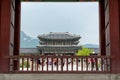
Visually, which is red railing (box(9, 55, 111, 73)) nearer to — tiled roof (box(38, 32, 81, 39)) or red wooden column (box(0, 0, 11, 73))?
red wooden column (box(0, 0, 11, 73))

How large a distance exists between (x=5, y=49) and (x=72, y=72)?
184 cm

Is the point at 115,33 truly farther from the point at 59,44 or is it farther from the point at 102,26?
the point at 59,44

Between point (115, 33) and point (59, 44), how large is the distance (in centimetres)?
3771

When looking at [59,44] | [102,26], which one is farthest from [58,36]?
[102,26]

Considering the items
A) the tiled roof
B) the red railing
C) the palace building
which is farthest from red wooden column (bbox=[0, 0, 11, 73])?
the tiled roof

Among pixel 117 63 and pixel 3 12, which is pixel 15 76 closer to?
pixel 3 12

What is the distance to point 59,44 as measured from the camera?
45.7 m

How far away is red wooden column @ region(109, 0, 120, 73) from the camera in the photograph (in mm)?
7914

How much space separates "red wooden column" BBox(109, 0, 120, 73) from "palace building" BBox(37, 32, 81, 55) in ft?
116

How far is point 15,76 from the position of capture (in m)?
7.75

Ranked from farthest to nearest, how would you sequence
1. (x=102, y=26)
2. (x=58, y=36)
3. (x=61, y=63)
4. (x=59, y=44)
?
(x=58, y=36) < (x=59, y=44) < (x=102, y=26) < (x=61, y=63)

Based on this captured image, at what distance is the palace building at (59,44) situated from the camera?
146ft

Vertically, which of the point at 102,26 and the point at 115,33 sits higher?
the point at 102,26

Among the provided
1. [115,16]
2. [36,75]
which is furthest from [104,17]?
[36,75]
